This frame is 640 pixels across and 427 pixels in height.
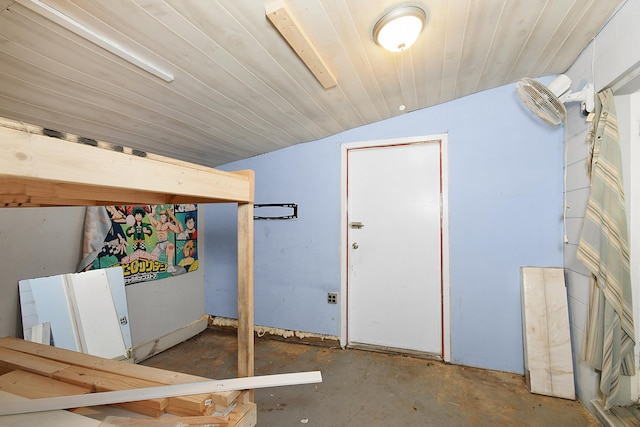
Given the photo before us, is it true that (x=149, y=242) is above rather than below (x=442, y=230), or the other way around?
below

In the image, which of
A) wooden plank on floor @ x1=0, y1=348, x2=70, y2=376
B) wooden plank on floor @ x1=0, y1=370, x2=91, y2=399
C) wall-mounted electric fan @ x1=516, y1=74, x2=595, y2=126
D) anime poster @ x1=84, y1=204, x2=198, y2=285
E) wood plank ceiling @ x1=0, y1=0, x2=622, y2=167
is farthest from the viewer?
anime poster @ x1=84, y1=204, x2=198, y2=285

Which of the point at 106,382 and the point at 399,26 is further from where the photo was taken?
the point at 399,26

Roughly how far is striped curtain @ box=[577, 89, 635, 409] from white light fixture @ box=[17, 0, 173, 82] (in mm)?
2451

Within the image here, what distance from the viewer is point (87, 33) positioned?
1102 millimetres

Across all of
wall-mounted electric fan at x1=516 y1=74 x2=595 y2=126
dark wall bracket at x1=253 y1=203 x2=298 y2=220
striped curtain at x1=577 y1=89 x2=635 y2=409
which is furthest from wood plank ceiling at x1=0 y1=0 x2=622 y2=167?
dark wall bracket at x1=253 y1=203 x2=298 y2=220

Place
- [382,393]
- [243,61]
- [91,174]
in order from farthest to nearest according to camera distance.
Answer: [382,393] → [243,61] → [91,174]

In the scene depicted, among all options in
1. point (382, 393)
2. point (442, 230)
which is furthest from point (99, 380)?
point (442, 230)

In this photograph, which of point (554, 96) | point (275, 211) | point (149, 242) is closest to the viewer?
point (554, 96)

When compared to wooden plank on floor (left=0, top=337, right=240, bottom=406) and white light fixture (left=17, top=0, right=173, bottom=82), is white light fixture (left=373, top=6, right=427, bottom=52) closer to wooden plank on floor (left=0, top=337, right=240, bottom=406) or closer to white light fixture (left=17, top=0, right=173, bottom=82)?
white light fixture (left=17, top=0, right=173, bottom=82)

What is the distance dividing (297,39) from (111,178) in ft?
3.68

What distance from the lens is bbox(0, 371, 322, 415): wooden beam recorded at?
0.79 meters

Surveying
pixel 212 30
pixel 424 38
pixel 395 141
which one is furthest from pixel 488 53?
pixel 212 30

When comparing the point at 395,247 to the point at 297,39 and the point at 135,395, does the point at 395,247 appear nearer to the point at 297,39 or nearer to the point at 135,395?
the point at 297,39

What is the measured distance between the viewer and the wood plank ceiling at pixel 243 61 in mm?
1122
